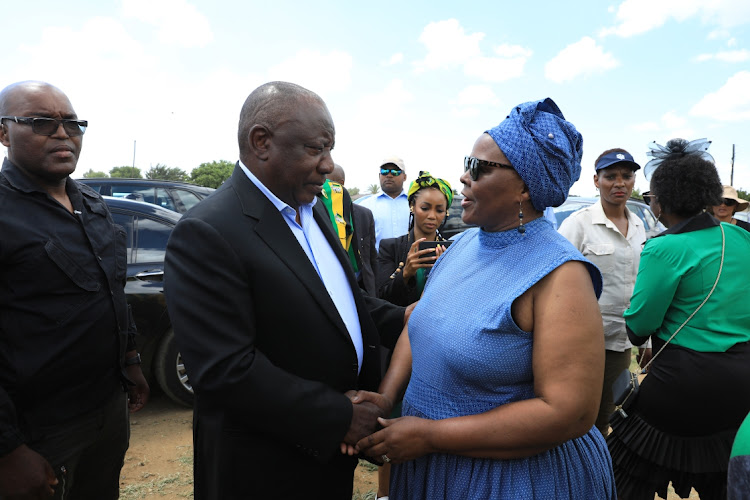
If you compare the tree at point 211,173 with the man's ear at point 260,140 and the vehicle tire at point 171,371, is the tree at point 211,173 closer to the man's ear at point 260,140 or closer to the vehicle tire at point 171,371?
the vehicle tire at point 171,371

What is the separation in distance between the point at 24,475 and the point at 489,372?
1736 mm

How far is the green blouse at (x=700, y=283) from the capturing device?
2596 millimetres

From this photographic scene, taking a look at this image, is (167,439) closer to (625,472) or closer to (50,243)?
(50,243)

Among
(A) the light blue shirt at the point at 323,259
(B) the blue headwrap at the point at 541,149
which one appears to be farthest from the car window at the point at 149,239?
(B) the blue headwrap at the point at 541,149

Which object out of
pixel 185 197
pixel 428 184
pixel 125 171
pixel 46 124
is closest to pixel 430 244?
pixel 428 184

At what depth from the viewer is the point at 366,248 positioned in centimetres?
418

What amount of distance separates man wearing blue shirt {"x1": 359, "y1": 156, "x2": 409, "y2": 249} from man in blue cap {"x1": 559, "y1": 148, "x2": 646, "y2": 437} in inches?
76.7

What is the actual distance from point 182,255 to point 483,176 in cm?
98

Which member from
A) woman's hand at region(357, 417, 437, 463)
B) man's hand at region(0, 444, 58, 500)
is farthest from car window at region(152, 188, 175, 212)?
woman's hand at region(357, 417, 437, 463)

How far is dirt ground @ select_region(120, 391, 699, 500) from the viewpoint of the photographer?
3.57m

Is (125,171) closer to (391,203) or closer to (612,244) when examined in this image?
(391,203)

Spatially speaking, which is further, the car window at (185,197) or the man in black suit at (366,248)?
the car window at (185,197)

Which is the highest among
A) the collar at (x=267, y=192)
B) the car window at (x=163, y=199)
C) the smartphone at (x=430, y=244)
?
the collar at (x=267, y=192)

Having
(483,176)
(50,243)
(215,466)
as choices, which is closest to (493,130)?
(483,176)
